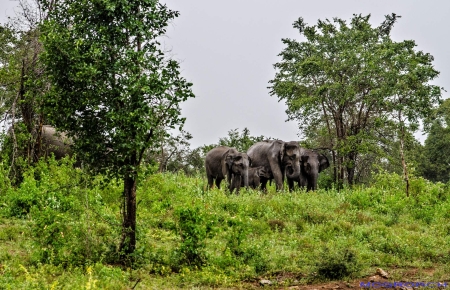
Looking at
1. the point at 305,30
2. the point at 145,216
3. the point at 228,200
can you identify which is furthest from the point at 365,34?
the point at 145,216

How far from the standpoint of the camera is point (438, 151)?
4162cm

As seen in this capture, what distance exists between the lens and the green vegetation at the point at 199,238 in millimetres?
8492

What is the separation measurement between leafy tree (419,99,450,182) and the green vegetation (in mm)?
27453

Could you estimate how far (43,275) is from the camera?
25.9ft

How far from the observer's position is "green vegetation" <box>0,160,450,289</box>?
8.49 meters

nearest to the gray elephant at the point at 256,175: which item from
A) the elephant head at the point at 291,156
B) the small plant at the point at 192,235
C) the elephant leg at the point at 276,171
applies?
the elephant leg at the point at 276,171

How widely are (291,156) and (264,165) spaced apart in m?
1.47

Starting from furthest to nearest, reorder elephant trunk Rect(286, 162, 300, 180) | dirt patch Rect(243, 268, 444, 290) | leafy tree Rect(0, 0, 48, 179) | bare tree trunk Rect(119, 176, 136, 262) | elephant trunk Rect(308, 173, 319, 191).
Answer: elephant trunk Rect(308, 173, 319, 191), elephant trunk Rect(286, 162, 300, 180), leafy tree Rect(0, 0, 48, 179), bare tree trunk Rect(119, 176, 136, 262), dirt patch Rect(243, 268, 444, 290)

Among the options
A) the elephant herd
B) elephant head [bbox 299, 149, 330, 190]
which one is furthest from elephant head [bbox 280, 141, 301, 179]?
elephant head [bbox 299, 149, 330, 190]

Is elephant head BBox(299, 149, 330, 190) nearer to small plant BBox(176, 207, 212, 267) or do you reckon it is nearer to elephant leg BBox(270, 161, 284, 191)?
elephant leg BBox(270, 161, 284, 191)

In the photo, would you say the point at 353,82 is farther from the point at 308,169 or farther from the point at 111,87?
the point at 111,87

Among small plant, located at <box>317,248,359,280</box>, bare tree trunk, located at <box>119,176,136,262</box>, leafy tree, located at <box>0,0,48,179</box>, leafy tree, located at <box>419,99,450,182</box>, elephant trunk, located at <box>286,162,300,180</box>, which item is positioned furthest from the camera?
leafy tree, located at <box>419,99,450,182</box>

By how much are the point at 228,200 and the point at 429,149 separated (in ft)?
104

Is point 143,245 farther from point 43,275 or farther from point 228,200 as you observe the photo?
point 228,200
